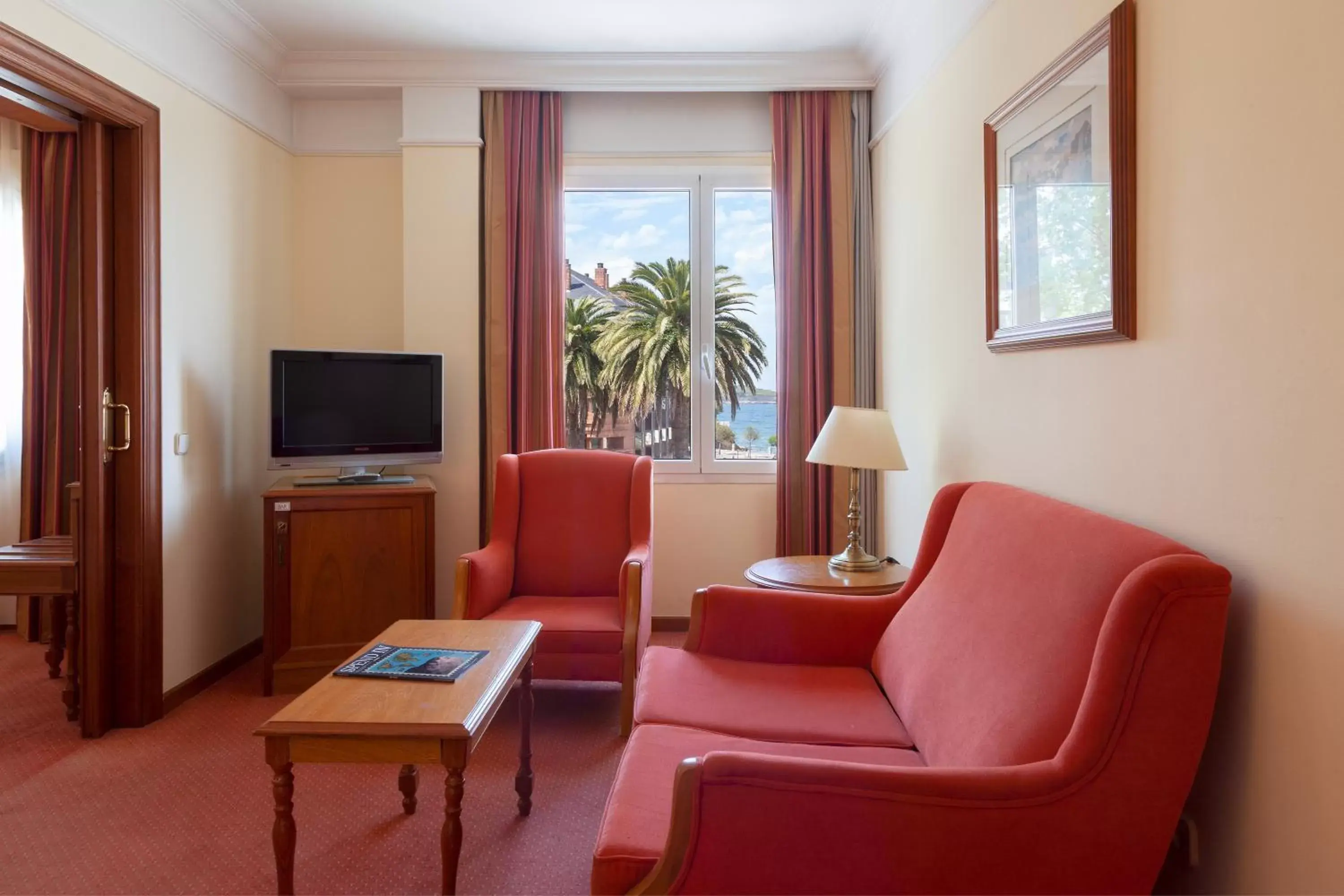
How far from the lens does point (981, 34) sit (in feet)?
8.61

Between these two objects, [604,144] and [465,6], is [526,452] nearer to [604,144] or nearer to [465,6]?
[604,144]

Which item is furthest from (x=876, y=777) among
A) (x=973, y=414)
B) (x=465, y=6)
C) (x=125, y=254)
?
(x=465, y=6)

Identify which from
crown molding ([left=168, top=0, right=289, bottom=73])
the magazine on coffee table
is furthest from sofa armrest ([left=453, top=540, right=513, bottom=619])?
crown molding ([left=168, top=0, right=289, bottom=73])

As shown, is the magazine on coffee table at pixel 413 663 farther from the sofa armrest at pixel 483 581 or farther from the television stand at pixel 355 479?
the television stand at pixel 355 479

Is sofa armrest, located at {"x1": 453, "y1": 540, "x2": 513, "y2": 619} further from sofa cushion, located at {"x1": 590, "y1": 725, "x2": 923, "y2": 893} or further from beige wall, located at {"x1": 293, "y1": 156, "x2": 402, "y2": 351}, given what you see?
beige wall, located at {"x1": 293, "y1": 156, "x2": 402, "y2": 351}

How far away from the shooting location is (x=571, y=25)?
11.9 ft

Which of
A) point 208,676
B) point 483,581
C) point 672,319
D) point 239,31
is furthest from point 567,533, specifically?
point 239,31

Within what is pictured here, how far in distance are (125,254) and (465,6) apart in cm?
162

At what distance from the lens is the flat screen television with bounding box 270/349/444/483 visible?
3.51 m

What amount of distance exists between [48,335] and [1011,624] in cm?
374

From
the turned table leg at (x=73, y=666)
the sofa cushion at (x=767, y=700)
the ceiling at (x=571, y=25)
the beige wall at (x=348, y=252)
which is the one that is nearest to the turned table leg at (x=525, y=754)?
the sofa cushion at (x=767, y=700)

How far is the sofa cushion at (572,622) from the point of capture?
3.00m

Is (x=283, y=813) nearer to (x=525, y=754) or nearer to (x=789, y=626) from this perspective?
(x=525, y=754)

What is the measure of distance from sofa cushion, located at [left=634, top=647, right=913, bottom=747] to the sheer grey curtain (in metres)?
1.71
